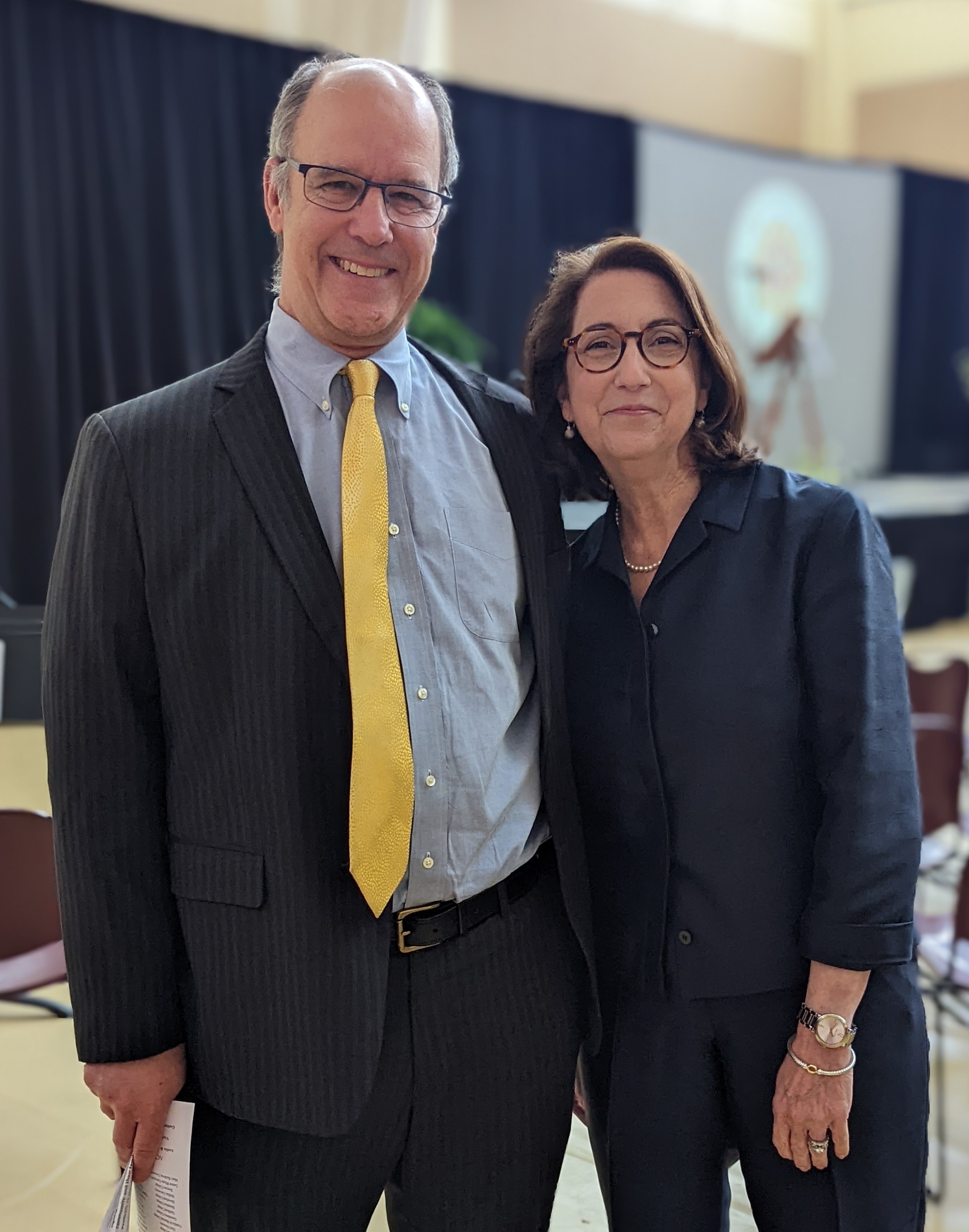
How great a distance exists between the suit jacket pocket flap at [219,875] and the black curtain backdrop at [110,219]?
307 centimetres

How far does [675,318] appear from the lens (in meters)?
1.54

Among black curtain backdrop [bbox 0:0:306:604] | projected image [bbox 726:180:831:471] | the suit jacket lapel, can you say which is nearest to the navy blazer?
the suit jacket lapel

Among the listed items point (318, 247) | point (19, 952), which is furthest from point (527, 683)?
point (19, 952)

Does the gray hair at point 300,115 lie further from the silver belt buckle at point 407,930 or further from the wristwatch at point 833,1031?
the wristwatch at point 833,1031

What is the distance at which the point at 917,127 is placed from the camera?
10.2 meters

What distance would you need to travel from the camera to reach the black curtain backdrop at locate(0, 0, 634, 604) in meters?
4.91

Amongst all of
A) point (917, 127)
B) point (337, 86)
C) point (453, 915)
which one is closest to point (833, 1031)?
point (453, 915)

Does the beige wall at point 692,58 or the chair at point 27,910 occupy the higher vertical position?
the beige wall at point 692,58

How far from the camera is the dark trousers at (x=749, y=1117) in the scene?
1.45m

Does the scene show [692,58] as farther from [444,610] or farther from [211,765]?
[211,765]

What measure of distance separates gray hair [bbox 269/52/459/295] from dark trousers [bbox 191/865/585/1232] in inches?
34.8

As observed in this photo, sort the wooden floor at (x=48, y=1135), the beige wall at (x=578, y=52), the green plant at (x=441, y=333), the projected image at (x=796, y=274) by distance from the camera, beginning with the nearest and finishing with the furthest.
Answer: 1. the wooden floor at (x=48, y=1135)
2. the green plant at (x=441, y=333)
3. the beige wall at (x=578, y=52)
4. the projected image at (x=796, y=274)

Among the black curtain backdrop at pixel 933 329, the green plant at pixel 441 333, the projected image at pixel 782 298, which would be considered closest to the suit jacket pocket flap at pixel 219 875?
the green plant at pixel 441 333

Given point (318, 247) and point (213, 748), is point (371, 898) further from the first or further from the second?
point (318, 247)
